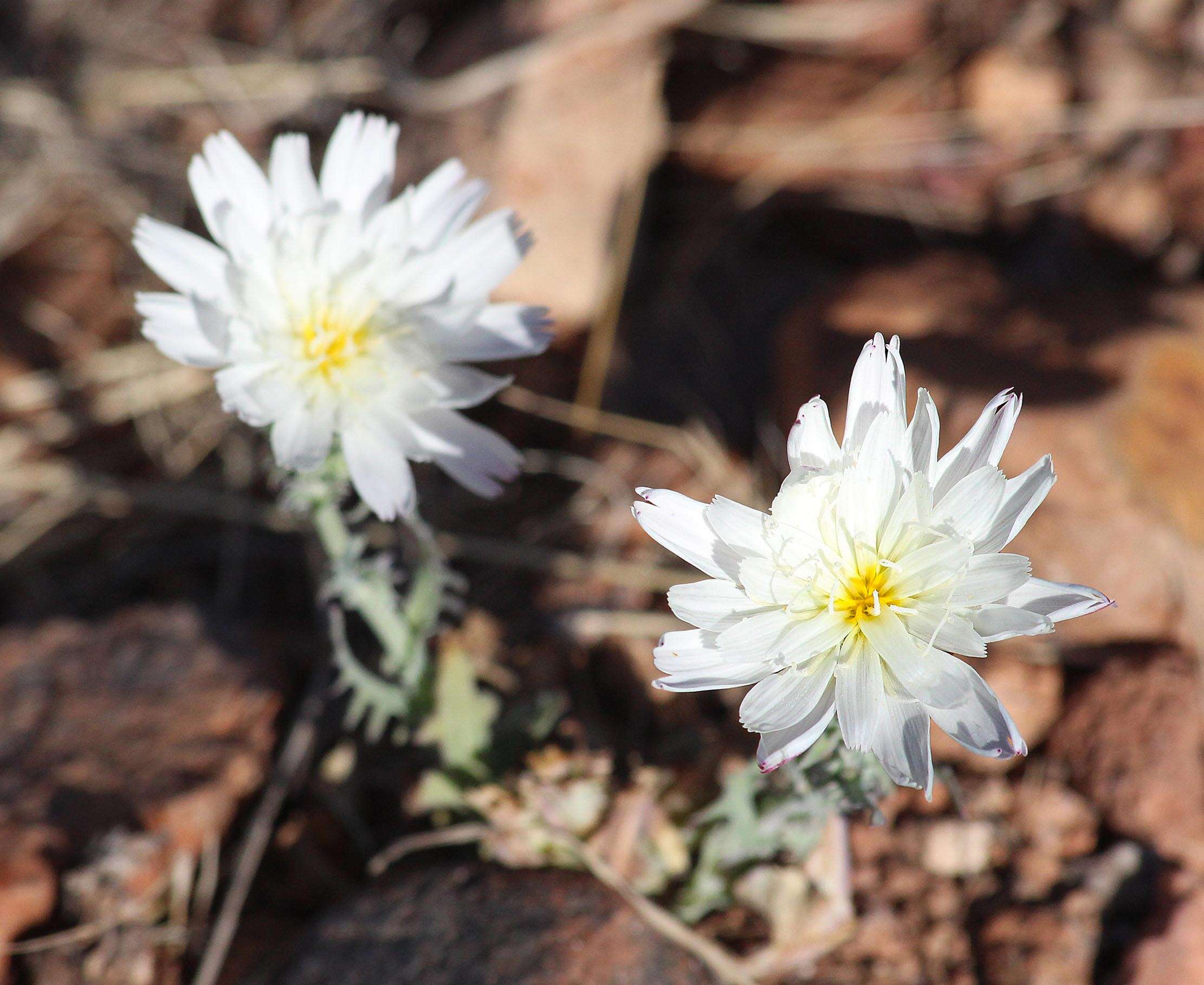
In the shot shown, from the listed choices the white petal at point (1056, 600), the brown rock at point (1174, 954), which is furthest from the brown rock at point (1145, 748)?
the white petal at point (1056, 600)

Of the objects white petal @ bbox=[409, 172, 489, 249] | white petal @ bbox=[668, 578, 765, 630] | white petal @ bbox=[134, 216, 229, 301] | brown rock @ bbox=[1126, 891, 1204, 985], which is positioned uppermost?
white petal @ bbox=[409, 172, 489, 249]

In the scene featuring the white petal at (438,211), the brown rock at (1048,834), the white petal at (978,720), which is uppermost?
the white petal at (438,211)

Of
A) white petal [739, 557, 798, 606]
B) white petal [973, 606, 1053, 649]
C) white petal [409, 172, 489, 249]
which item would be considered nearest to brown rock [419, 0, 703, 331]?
white petal [409, 172, 489, 249]

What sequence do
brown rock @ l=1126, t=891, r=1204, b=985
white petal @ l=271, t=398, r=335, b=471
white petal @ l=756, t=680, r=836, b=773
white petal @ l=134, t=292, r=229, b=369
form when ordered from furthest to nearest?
brown rock @ l=1126, t=891, r=1204, b=985 < white petal @ l=134, t=292, r=229, b=369 < white petal @ l=271, t=398, r=335, b=471 < white petal @ l=756, t=680, r=836, b=773

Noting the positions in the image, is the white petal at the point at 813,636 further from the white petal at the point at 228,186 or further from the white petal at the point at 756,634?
the white petal at the point at 228,186

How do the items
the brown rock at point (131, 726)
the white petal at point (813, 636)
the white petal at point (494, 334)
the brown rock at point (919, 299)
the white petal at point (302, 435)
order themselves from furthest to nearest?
the brown rock at point (919, 299)
the brown rock at point (131, 726)
the white petal at point (494, 334)
the white petal at point (302, 435)
the white petal at point (813, 636)

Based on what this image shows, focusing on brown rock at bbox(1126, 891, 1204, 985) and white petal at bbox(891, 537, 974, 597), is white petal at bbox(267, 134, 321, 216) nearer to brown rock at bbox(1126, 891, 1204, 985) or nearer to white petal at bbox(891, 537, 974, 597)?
white petal at bbox(891, 537, 974, 597)

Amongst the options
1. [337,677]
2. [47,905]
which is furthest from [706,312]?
[47,905]

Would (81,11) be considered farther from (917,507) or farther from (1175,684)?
(1175,684)
